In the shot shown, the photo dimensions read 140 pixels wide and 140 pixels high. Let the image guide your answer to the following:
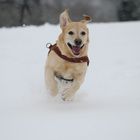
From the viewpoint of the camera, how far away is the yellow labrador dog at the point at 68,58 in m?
6.59

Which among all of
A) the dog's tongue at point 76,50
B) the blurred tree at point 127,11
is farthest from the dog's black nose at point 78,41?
the blurred tree at point 127,11

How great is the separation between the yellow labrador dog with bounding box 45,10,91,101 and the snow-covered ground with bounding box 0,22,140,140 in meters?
0.26

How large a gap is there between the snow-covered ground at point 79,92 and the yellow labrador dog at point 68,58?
260mm

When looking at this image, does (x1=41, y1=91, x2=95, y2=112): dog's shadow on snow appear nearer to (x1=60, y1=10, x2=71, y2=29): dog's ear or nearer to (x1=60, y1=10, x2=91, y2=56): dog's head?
(x1=60, y1=10, x2=91, y2=56): dog's head

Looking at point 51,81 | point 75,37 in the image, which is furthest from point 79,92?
point 75,37

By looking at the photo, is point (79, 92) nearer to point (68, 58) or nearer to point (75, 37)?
point (68, 58)

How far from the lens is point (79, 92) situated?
24.7ft

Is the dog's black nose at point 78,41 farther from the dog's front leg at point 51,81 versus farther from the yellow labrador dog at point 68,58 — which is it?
the dog's front leg at point 51,81

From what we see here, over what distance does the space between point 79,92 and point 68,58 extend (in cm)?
103

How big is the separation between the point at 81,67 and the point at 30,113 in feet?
4.43

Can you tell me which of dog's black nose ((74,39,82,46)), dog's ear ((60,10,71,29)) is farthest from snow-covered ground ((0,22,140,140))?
dog's ear ((60,10,71,29))

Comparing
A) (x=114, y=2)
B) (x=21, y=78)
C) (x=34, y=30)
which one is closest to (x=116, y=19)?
(x=114, y=2)

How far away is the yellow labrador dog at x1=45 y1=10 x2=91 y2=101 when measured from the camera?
659 cm

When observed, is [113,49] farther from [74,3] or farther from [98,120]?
[74,3]
